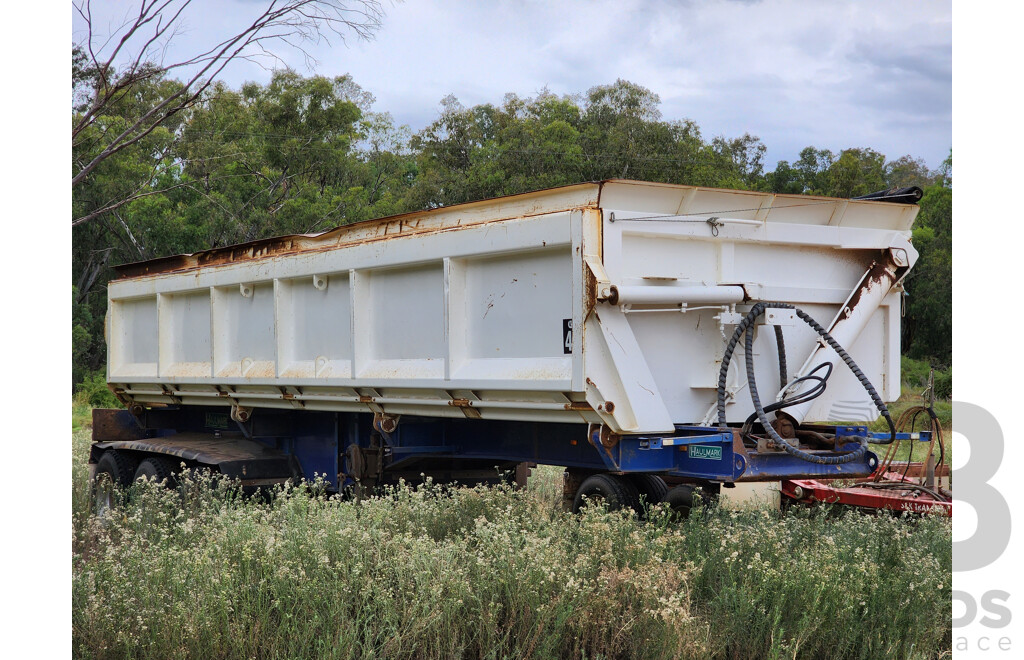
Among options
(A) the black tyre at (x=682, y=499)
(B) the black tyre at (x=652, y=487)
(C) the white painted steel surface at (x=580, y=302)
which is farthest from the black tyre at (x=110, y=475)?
Answer: (A) the black tyre at (x=682, y=499)

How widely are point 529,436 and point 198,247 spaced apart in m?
22.8

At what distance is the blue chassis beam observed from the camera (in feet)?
20.4

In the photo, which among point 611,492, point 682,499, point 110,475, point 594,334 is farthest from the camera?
point 110,475

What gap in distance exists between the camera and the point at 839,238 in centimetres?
711

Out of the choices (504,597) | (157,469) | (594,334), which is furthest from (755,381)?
(157,469)

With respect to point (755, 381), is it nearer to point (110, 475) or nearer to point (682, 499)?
point (682, 499)

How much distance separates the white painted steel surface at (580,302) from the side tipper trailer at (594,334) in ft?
0.04

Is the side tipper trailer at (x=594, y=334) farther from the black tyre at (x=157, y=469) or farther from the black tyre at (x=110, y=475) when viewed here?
the black tyre at (x=110, y=475)

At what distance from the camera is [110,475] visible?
1032cm

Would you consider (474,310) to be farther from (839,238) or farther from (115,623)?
(115,623)

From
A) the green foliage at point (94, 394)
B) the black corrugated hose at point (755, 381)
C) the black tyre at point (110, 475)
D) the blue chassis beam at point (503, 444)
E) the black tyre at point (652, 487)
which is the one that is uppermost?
the black corrugated hose at point (755, 381)

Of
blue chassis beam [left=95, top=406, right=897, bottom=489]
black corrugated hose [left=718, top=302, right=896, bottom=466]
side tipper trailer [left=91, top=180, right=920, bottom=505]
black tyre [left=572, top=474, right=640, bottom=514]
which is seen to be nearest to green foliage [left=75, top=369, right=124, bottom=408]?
blue chassis beam [left=95, top=406, right=897, bottom=489]

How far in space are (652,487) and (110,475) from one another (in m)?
5.59

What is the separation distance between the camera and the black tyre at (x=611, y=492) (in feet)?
24.0
